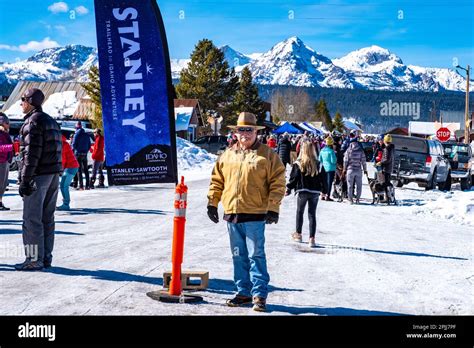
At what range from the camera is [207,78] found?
64.9 m

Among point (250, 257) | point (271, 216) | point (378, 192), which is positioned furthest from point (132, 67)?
point (378, 192)

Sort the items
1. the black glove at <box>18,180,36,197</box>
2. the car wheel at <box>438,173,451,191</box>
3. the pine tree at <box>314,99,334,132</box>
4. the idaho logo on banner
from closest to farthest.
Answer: the idaho logo on banner, the black glove at <box>18,180,36,197</box>, the car wheel at <box>438,173,451,191</box>, the pine tree at <box>314,99,334,132</box>

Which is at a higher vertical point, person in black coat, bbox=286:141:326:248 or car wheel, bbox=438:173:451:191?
person in black coat, bbox=286:141:326:248

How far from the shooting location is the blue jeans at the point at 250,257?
6.14 m

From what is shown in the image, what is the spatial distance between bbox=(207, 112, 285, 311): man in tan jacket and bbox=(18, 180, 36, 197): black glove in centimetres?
253

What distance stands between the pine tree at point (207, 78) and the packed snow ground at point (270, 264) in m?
50.8

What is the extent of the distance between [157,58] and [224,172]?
143 centimetres

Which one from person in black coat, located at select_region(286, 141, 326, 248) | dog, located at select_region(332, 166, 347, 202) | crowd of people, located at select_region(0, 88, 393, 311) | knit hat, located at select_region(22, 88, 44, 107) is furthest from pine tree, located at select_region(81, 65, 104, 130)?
knit hat, located at select_region(22, 88, 44, 107)

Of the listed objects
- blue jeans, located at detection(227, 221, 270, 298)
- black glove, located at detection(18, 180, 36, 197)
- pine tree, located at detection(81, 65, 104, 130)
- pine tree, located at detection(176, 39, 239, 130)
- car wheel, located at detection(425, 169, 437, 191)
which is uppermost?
pine tree, located at detection(176, 39, 239, 130)

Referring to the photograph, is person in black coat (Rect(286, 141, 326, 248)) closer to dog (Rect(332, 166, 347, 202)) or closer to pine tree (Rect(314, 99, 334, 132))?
dog (Rect(332, 166, 347, 202))

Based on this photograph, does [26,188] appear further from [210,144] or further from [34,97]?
[210,144]

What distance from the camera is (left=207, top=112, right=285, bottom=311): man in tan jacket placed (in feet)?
20.1

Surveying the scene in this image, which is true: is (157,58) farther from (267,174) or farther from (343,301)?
(343,301)
